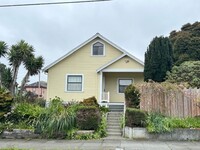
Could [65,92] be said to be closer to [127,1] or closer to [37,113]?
[37,113]

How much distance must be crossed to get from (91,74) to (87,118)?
10589mm

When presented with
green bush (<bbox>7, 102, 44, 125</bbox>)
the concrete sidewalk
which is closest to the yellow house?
green bush (<bbox>7, 102, 44, 125</bbox>)

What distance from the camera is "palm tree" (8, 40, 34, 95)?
88.7 ft

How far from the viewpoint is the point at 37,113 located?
15406mm

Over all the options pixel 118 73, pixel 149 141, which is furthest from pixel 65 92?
pixel 149 141

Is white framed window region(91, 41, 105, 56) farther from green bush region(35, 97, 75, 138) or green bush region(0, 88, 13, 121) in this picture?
green bush region(35, 97, 75, 138)

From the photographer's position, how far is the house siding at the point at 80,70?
24.9 meters

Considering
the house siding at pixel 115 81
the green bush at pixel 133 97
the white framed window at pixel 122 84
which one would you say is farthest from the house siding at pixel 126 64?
the green bush at pixel 133 97

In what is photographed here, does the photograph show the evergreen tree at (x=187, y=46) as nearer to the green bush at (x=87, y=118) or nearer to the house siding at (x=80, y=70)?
the house siding at (x=80, y=70)

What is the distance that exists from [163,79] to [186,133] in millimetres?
9543

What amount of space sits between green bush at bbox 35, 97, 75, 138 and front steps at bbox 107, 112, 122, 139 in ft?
7.21

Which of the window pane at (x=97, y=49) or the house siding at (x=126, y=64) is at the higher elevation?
the window pane at (x=97, y=49)

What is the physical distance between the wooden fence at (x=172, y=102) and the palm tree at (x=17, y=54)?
14.6 metres

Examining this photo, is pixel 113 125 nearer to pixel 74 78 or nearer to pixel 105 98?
pixel 105 98
